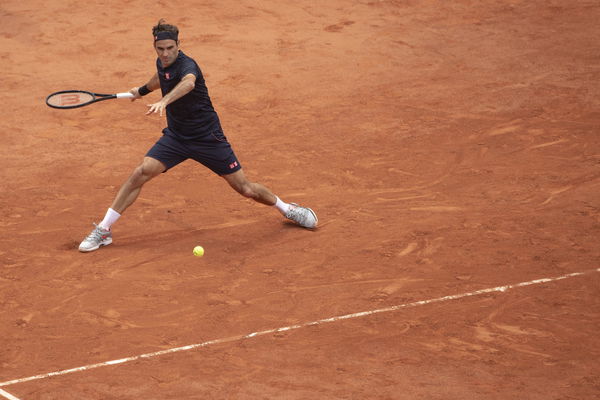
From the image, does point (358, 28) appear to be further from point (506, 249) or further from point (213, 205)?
point (506, 249)

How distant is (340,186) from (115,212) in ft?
9.24

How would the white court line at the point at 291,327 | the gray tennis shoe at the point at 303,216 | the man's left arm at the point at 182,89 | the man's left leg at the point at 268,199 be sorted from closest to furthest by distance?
Answer: the white court line at the point at 291,327, the man's left arm at the point at 182,89, the man's left leg at the point at 268,199, the gray tennis shoe at the point at 303,216

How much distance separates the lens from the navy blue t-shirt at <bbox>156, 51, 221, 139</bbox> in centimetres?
872

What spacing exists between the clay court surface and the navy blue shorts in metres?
→ 0.86

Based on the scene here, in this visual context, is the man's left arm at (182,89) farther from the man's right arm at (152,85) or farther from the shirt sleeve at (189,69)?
the man's right arm at (152,85)

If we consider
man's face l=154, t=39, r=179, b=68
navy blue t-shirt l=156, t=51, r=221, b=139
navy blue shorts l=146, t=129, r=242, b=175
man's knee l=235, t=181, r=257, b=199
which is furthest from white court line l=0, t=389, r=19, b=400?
man's face l=154, t=39, r=179, b=68

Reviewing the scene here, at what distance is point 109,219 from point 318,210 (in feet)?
7.55

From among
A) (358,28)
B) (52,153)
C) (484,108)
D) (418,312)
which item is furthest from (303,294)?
(358,28)

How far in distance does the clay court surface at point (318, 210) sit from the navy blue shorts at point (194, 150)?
86 centimetres

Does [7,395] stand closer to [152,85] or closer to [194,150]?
[194,150]

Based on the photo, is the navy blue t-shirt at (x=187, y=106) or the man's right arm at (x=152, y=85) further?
the man's right arm at (x=152, y=85)

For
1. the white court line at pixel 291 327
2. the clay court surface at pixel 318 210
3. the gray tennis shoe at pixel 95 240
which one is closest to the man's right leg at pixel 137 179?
the gray tennis shoe at pixel 95 240

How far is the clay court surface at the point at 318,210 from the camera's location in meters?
7.13

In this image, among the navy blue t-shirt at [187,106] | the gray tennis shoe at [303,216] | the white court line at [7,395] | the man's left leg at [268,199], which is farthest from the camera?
the gray tennis shoe at [303,216]
